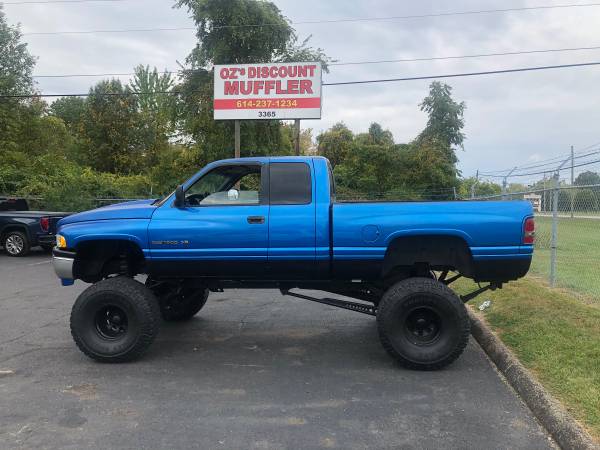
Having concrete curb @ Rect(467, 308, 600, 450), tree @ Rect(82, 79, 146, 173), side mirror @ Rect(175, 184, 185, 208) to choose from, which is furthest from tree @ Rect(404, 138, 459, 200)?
tree @ Rect(82, 79, 146, 173)

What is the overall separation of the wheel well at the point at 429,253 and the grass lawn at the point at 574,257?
10.6 feet

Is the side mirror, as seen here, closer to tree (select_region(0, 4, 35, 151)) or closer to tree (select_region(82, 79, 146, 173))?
tree (select_region(0, 4, 35, 151))

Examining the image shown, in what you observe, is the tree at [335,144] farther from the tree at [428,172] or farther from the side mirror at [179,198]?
the side mirror at [179,198]

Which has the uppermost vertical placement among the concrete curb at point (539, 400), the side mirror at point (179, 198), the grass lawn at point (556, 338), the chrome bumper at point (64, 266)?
the side mirror at point (179, 198)

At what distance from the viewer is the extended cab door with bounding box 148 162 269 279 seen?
529cm

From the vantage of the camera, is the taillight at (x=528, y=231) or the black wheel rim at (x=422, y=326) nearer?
the taillight at (x=528, y=231)

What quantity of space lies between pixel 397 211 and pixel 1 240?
1305 cm

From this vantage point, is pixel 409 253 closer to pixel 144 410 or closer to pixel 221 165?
pixel 221 165

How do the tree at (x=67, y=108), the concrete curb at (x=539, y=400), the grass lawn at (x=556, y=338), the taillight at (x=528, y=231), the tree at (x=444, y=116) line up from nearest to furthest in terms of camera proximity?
the concrete curb at (x=539, y=400) < the grass lawn at (x=556, y=338) < the taillight at (x=528, y=231) < the tree at (x=444, y=116) < the tree at (x=67, y=108)

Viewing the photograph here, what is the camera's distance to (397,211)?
16.9 ft

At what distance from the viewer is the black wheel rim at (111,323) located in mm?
5539

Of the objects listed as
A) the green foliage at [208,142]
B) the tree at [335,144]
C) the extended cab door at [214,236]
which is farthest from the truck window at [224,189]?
the tree at [335,144]

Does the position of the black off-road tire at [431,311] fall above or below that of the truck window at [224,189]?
below

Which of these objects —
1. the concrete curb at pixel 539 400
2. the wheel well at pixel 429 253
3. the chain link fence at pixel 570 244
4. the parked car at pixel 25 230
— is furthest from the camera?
the parked car at pixel 25 230
